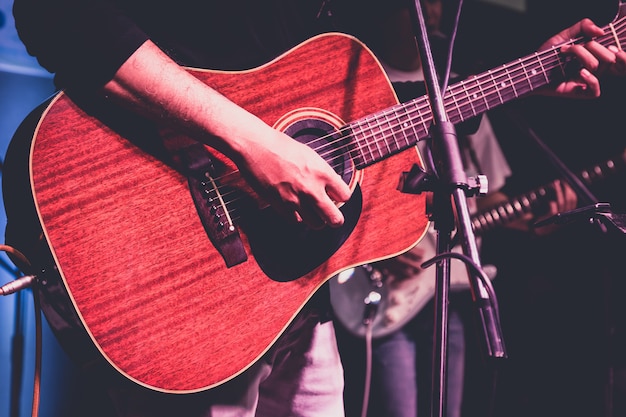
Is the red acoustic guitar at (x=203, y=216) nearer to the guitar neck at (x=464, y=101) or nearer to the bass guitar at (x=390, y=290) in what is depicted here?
the guitar neck at (x=464, y=101)

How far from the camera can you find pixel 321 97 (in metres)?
1.16

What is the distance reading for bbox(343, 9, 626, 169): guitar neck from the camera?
45.7 inches

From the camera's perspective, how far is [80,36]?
900 mm

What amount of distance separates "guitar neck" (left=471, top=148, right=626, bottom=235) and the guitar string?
1.25 meters

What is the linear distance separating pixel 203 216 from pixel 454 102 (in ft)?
2.27

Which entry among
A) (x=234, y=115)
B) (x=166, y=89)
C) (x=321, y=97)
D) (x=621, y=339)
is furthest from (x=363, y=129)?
(x=621, y=339)

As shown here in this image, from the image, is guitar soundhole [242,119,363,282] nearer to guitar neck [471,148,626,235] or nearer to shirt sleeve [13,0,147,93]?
shirt sleeve [13,0,147,93]

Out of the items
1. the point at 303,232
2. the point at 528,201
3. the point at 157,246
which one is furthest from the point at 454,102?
the point at 528,201

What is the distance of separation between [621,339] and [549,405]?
0.57 metres

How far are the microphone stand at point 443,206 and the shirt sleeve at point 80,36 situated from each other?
0.57 metres

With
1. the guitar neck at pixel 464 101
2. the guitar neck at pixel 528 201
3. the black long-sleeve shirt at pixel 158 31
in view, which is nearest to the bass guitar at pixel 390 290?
the guitar neck at pixel 528 201

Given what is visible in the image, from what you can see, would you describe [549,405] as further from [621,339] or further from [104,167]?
[104,167]

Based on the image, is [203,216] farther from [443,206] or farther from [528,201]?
[528,201]

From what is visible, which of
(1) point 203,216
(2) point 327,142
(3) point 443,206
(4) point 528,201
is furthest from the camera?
(4) point 528,201
